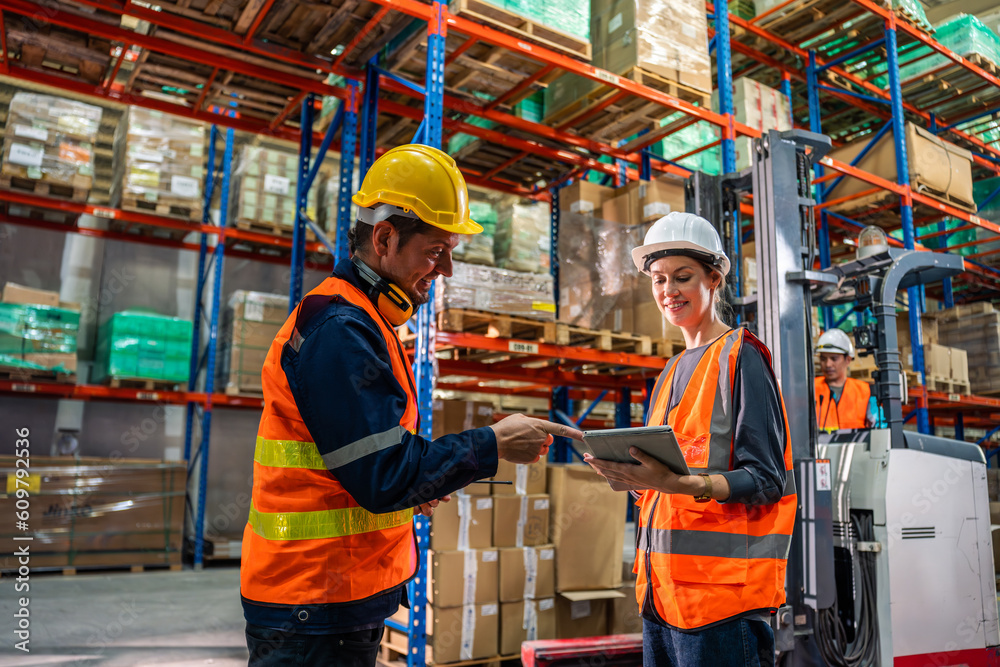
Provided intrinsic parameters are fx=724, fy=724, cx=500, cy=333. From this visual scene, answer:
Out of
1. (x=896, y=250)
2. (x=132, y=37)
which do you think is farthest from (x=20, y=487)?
(x=896, y=250)

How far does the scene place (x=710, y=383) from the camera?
2.19 meters

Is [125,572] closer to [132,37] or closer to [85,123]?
[85,123]

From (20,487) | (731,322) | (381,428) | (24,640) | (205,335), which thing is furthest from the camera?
(205,335)

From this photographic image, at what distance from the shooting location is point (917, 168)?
10.1 meters

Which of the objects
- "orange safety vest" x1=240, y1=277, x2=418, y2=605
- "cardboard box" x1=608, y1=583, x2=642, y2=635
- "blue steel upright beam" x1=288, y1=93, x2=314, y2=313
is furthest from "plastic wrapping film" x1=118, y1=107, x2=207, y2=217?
"orange safety vest" x1=240, y1=277, x2=418, y2=605

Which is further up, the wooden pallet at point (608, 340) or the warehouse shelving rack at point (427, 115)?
the warehouse shelving rack at point (427, 115)

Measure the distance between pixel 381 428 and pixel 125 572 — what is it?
8.81 m

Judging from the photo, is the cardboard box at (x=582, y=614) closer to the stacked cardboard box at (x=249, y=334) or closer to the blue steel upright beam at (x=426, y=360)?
the blue steel upright beam at (x=426, y=360)

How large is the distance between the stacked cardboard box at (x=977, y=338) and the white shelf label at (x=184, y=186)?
11200 mm

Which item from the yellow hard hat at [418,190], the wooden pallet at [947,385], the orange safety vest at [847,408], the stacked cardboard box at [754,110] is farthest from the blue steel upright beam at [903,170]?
the yellow hard hat at [418,190]

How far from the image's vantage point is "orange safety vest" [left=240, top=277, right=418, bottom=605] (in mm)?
1527

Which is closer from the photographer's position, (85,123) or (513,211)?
(513,211)

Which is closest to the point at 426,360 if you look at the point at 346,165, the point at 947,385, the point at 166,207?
the point at 346,165

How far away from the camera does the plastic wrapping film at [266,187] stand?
10.2 m
